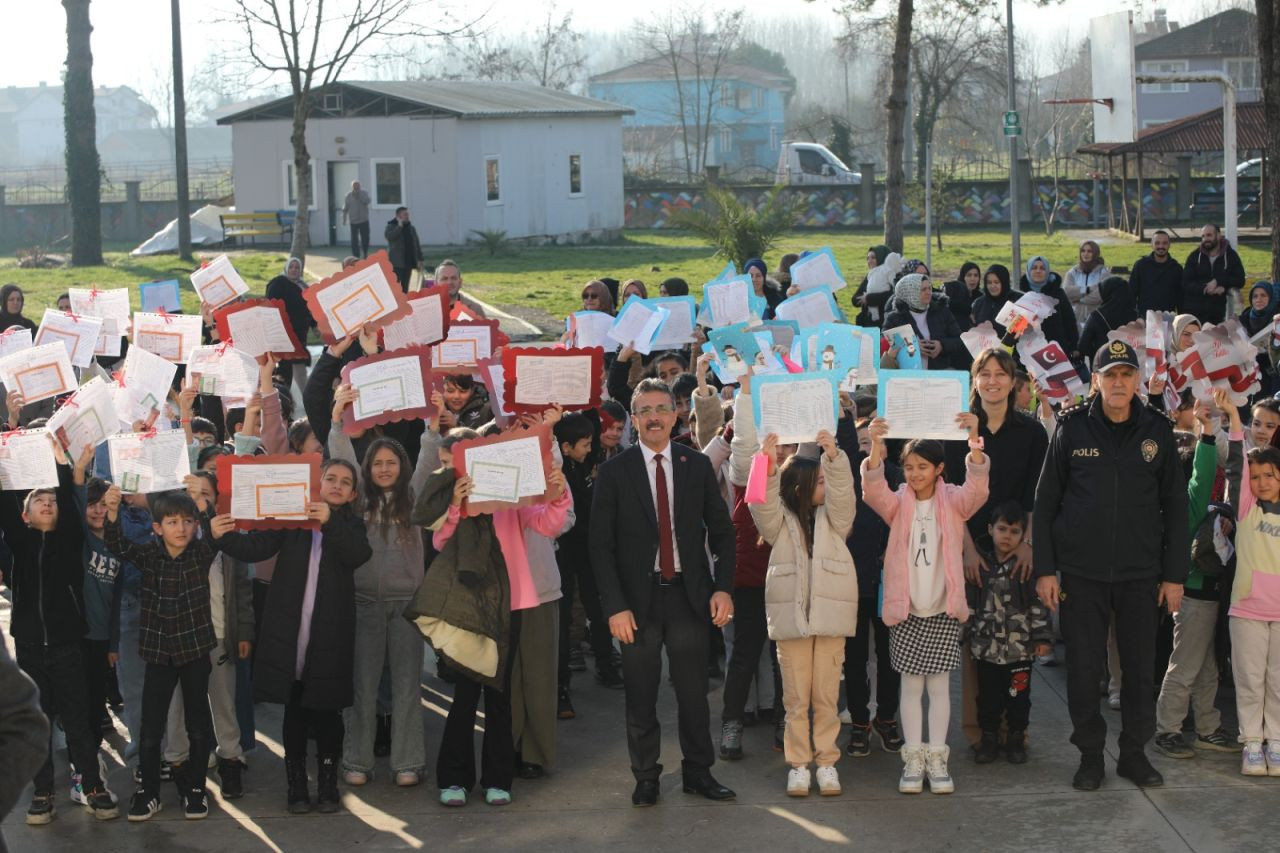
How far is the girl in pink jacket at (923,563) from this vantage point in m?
6.96

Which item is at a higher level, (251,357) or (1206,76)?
(1206,76)

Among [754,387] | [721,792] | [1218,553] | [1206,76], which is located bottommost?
[721,792]

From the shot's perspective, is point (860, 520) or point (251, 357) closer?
point (860, 520)

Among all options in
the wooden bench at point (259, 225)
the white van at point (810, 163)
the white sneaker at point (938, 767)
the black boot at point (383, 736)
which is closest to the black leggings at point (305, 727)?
the black boot at point (383, 736)

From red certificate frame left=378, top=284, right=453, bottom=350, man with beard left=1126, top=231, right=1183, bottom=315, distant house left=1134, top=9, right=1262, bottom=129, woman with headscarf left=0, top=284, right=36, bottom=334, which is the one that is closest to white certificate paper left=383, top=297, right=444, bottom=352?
red certificate frame left=378, top=284, right=453, bottom=350

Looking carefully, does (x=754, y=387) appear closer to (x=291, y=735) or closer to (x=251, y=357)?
(x=291, y=735)

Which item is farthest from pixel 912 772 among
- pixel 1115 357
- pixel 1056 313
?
pixel 1056 313

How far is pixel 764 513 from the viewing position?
6863 millimetres

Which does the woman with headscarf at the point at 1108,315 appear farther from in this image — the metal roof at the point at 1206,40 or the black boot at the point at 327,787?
the metal roof at the point at 1206,40

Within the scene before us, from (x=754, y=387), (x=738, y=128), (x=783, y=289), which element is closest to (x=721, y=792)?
(x=754, y=387)

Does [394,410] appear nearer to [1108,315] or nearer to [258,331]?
[258,331]

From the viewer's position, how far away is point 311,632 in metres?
6.93

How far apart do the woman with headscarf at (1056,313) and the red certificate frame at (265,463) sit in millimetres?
8595

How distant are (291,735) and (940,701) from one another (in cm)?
285
